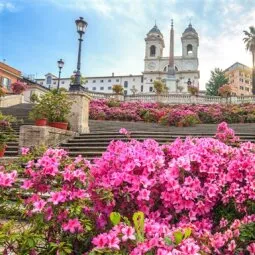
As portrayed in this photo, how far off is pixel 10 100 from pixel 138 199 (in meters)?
28.0

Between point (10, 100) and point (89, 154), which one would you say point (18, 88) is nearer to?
point (10, 100)

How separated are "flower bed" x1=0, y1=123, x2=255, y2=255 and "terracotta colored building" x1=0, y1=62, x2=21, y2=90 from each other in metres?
47.3

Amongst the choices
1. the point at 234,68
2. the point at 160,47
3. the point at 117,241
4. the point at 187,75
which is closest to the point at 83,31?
the point at 117,241

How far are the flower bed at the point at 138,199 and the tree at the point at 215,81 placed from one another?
69.1 meters

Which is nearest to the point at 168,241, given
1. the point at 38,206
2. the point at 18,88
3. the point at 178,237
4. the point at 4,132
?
the point at 178,237

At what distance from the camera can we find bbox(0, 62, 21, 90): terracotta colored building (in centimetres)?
4706

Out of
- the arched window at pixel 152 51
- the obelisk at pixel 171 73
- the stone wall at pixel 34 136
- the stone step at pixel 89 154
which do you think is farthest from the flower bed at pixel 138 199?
the arched window at pixel 152 51

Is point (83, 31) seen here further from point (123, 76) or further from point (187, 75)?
point (123, 76)

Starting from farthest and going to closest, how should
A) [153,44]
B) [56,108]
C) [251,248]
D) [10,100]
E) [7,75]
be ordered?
1. [153,44]
2. [7,75]
3. [10,100]
4. [56,108]
5. [251,248]

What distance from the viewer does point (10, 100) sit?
2859cm

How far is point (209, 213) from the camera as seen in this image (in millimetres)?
3035

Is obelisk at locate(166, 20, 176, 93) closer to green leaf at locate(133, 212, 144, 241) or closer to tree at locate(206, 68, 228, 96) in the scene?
tree at locate(206, 68, 228, 96)

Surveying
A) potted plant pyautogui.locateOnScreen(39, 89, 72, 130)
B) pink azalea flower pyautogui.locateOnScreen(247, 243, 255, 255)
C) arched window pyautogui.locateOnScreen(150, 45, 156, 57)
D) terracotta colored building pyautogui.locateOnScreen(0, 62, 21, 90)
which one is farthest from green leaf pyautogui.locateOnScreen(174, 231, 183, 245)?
arched window pyautogui.locateOnScreen(150, 45, 156, 57)

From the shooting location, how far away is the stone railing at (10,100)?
27.2 m
